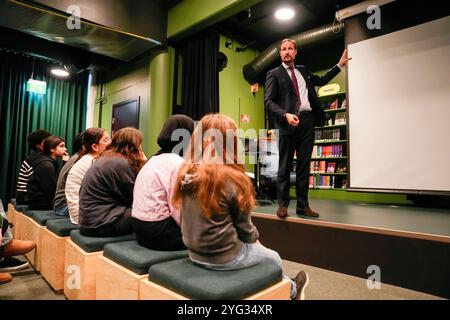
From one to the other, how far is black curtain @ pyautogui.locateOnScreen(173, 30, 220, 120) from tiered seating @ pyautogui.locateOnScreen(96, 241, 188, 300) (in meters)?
3.06

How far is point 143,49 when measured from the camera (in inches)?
169

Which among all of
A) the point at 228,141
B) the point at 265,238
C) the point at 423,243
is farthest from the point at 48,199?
the point at 423,243

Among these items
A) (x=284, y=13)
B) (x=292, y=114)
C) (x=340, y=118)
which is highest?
(x=284, y=13)

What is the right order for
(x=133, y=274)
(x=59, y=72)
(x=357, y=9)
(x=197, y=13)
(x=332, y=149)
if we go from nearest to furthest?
(x=133, y=274), (x=357, y=9), (x=197, y=13), (x=332, y=149), (x=59, y=72)

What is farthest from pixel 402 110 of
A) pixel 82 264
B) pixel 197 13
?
pixel 82 264

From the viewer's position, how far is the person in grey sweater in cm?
107

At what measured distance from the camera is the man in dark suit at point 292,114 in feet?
7.52

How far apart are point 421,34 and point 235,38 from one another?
287 cm

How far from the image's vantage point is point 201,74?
4.30 meters

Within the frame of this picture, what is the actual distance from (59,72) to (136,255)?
5.09 meters

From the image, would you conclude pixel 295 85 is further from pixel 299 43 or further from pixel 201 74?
pixel 299 43

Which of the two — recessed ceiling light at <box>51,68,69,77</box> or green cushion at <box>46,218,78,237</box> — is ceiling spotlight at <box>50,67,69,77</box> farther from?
green cushion at <box>46,218,78,237</box>

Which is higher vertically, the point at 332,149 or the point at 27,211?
the point at 332,149

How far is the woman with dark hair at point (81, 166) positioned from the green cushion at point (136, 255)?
772 mm
